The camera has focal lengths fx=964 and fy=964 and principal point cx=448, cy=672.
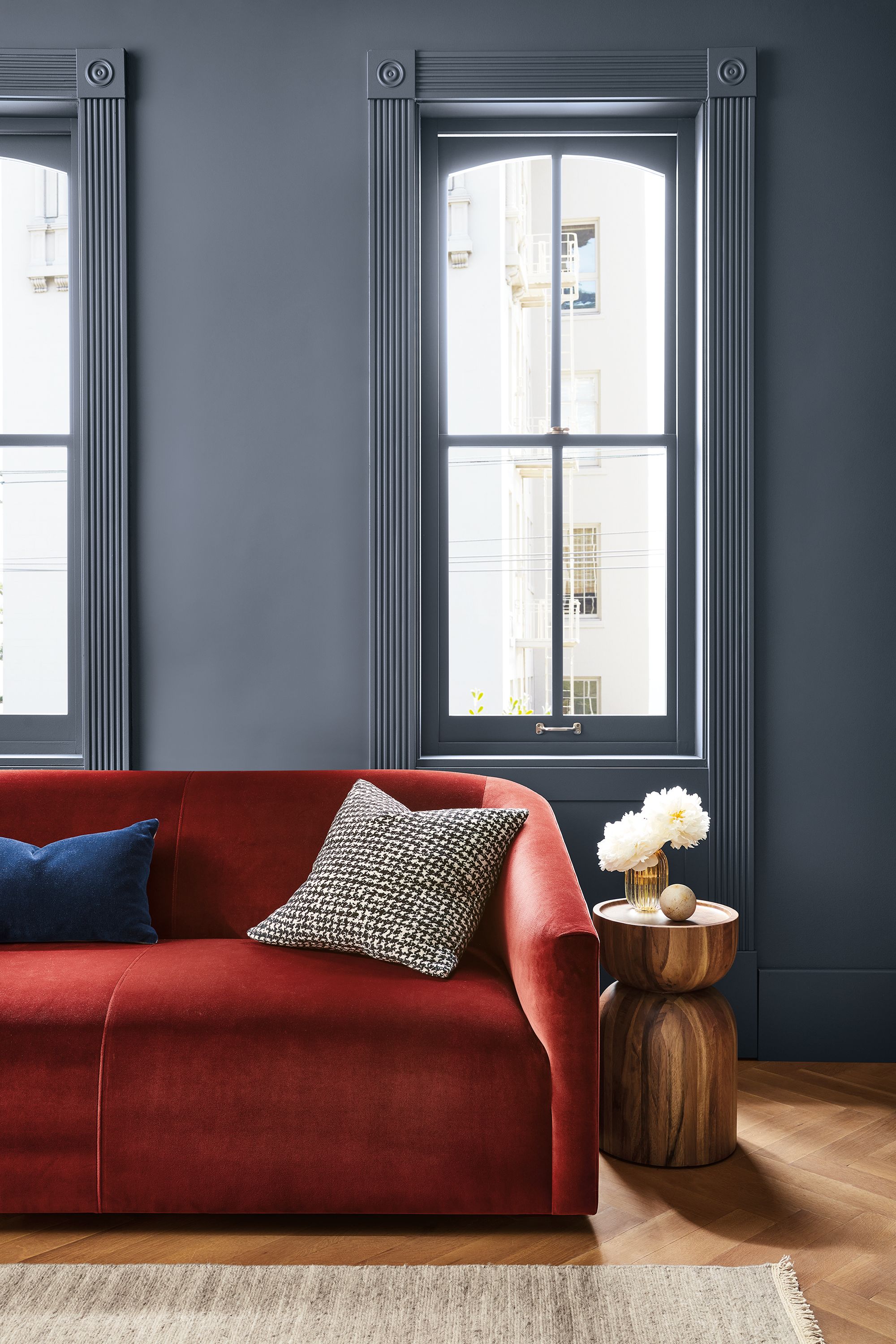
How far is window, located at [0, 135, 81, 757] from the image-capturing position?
3125 millimetres

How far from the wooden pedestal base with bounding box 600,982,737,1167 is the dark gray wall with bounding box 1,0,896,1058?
0.73 meters

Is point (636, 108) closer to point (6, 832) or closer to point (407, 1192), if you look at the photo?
point (6, 832)

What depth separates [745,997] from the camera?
2.92 meters

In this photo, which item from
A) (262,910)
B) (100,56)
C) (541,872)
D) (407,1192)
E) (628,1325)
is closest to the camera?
(628,1325)

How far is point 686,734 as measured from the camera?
10.1 feet

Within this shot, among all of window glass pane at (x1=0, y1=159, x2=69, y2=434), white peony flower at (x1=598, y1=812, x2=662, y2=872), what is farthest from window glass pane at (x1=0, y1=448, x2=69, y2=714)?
white peony flower at (x1=598, y1=812, x2=662, y2=872)

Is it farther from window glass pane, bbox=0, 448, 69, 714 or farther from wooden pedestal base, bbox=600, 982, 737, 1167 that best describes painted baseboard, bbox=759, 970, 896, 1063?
window glass pane, bbox=0, 448, 69, 714

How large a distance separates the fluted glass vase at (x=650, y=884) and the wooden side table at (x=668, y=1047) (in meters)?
0.09

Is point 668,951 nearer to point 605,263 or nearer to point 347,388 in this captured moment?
point 347,388

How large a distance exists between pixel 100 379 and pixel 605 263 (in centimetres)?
164

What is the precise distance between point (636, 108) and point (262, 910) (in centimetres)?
268

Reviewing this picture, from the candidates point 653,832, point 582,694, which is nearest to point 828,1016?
point 653,832

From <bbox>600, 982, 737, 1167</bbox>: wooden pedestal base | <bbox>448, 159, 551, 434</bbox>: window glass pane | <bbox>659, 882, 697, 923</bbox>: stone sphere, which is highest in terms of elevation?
<bbox>448, 159, 551, 434</bbox>: window glass pane

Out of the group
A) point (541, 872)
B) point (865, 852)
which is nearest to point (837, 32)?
point (865, 852)
